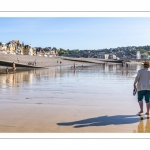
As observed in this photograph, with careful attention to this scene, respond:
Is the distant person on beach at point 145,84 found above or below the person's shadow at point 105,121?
above

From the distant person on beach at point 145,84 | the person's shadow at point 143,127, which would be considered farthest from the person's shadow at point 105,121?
the distant person on beach at point 145,84

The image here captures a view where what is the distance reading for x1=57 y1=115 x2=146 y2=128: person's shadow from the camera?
5.41 meters

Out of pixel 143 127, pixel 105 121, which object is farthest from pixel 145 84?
pixel 105 121

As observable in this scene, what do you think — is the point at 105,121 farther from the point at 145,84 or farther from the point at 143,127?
the point at 145,84

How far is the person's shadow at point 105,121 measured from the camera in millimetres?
5414

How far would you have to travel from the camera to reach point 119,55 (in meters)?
168

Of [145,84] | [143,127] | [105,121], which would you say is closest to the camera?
[143,127]

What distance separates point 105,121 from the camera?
5645 mm

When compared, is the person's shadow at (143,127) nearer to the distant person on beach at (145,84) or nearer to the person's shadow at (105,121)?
the person's shadow at (105,121)

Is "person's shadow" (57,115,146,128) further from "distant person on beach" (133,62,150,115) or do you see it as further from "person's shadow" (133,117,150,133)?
"distant person on beach" (133,62,150,115)
